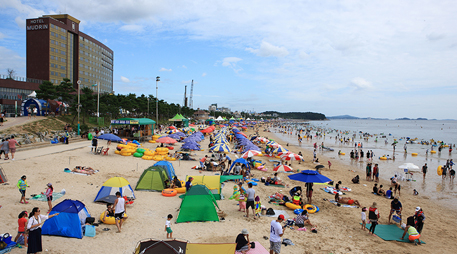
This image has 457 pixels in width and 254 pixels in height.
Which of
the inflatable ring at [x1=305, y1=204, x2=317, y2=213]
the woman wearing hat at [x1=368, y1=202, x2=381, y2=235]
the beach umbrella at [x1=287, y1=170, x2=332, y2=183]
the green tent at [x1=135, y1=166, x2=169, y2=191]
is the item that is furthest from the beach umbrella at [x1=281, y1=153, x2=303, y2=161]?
the green tent at [x1=135, y1=166, x2=169, y2=191]

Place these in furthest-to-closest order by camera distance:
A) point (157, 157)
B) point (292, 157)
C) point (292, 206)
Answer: point (157, 157) → point (292, 157) → point (292, 206)

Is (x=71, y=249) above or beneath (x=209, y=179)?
beneath

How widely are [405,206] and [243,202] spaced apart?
9162 mm

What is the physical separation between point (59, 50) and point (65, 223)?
66629mm

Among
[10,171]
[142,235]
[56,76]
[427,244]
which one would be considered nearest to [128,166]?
[10,171]

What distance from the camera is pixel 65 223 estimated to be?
22.8 ft

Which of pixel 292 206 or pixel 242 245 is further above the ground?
pixel 242 245

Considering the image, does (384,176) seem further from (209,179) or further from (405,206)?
(209,179)

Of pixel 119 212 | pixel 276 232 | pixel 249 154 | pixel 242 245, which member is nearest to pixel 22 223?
pixel 119 212

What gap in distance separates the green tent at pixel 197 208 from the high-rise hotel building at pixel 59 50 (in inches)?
2500

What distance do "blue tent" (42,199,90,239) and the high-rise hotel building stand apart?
205ft

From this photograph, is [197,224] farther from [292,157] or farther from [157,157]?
[157,157]

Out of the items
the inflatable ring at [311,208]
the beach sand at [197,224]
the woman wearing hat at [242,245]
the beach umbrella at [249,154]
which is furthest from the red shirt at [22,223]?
the beach umbrella at [249,154]

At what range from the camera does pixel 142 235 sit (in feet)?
24.7
